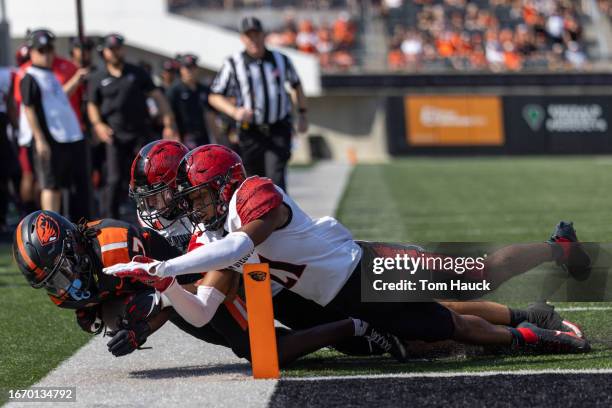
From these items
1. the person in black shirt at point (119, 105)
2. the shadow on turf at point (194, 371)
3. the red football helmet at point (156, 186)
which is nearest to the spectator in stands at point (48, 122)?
the person in black shirt at point (119, 105)

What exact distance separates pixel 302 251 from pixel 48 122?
473 centimetres

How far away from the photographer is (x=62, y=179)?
878 cm

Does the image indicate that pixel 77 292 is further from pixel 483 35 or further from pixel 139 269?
pixel 483 35

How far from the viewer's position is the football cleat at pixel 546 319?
4.80m

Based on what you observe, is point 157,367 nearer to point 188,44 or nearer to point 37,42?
point 37,42

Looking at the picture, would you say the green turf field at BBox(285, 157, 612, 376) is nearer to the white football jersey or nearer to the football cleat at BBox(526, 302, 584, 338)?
the football cleat at BBox(526, 302, 584, 338)

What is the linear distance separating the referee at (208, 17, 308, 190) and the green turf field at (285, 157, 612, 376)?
1.33 m

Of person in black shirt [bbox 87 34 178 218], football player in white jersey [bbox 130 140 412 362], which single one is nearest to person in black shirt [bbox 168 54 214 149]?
person in black shirt [bbox 87 34 178 218]

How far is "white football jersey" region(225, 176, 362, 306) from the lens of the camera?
4.36 m

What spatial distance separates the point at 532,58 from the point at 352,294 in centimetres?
2525

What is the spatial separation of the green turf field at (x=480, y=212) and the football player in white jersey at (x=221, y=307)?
0.10m

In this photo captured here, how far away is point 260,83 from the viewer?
8438mm

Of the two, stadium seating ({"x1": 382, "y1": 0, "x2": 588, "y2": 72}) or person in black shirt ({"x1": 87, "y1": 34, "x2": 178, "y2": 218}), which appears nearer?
person in black shirt ({"x1": 87, "y1": 34, "x2": 178, "y2": 218})

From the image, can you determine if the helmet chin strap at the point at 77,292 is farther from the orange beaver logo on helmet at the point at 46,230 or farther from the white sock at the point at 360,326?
the white sock at the point at 360,326
